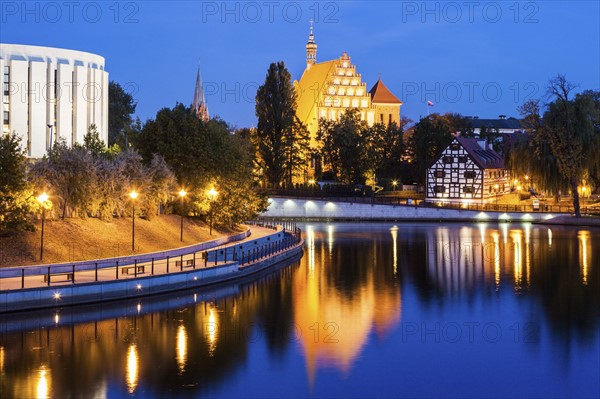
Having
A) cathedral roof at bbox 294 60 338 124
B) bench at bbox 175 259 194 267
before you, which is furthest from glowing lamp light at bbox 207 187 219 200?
cathedral roof at bbox 294 60 338 124

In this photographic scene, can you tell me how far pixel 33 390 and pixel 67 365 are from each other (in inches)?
95.7

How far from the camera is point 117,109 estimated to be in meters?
139

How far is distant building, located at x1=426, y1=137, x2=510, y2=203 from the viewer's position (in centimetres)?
9706

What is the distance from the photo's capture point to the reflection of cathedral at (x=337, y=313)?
2527cm

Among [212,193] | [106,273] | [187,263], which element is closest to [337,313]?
[187,263]

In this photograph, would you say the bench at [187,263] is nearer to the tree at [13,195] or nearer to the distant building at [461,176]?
the tree at [13,195]

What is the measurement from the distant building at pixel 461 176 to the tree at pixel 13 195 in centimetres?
6707

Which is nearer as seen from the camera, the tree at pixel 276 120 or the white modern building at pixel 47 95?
the tree at pixel 276 120

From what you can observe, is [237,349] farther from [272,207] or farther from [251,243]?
[272,207]

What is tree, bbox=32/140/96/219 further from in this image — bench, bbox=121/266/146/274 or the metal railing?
bench, bbox=121/266/146/274

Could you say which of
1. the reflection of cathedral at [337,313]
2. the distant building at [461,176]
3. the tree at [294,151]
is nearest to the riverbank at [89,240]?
the reflection of cathedral at [337,313]

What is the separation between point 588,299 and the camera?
36.0 metres

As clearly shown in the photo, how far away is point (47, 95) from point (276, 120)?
30.2 meters

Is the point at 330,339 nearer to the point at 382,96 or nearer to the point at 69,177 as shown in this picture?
the point at 69,177
